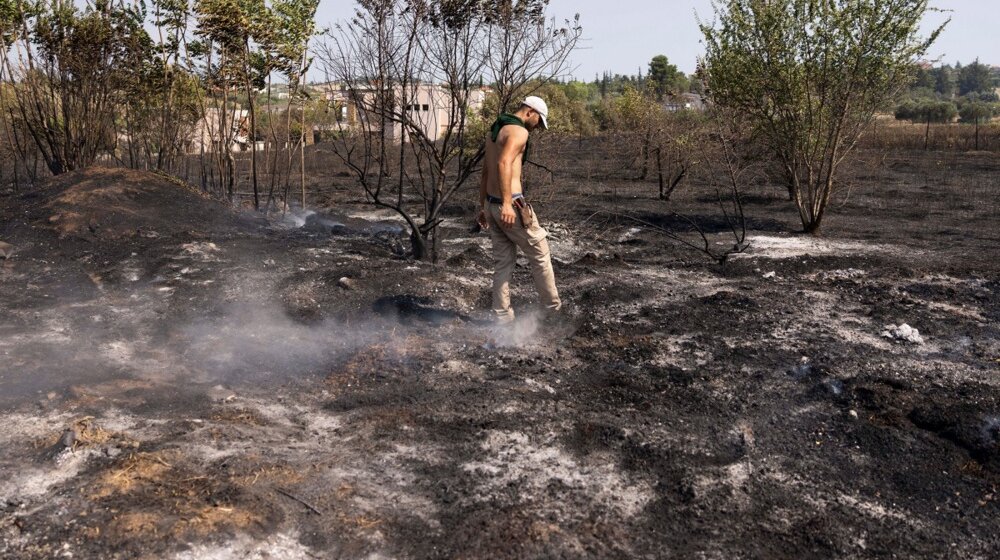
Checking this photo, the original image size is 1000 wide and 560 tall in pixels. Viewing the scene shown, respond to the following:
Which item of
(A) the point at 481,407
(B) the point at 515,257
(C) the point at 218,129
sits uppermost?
(C) the point at 218,129

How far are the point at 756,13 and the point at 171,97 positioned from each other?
31.6 ft

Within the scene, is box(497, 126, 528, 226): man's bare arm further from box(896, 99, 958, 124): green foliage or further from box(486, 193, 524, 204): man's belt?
box(896, 99, 958, 124): green foliage

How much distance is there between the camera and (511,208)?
17.2ft

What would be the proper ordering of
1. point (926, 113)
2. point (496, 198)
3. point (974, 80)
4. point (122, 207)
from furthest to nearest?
point (974, 80), point (926, 113), point (122, 207), point (496, 198)

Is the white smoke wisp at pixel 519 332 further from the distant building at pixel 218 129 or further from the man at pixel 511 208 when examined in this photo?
the distant building at pixel 218 129

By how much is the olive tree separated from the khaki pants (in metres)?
6.26

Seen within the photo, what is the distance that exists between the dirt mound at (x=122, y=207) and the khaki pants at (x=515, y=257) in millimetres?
5876

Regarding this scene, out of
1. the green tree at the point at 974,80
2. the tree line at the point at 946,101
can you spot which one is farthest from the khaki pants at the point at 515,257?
the green tree at the point at 974,80

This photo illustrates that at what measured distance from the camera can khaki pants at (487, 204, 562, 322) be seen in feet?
18.1

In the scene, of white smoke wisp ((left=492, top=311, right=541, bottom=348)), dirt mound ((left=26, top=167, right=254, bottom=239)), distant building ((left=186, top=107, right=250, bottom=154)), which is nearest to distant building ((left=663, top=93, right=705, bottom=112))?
distant building ((left=186, top=107, right=250, bottom=154))

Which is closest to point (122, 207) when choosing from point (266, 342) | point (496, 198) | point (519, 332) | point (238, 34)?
point (238, 34)

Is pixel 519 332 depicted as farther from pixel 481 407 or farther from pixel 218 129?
pixel 218 129

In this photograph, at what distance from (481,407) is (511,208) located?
1.50 meters

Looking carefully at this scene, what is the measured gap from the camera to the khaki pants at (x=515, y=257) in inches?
218
